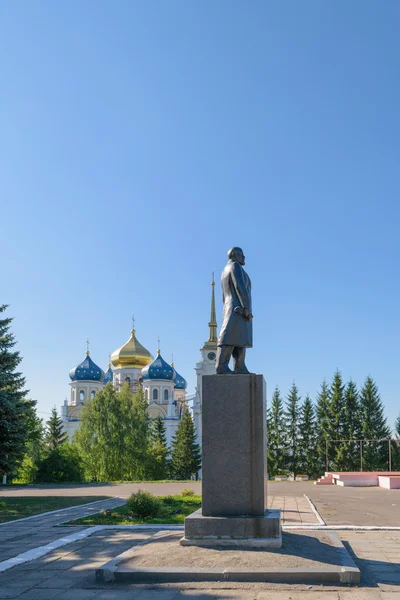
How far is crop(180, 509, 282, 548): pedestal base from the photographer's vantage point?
6719mm

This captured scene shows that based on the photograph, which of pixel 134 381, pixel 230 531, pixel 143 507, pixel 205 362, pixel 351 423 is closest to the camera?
pixel 230 531

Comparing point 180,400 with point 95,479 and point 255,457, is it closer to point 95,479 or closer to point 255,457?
point 95,479

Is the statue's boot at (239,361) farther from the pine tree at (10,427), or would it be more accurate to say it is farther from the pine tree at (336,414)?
the pine tree at (336,414)

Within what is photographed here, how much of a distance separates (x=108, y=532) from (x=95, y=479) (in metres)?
27.9

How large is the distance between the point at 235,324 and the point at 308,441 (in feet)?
143

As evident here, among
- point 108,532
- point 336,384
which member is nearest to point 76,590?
point 108,532

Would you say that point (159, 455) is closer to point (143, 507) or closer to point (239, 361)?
point (143, 507)

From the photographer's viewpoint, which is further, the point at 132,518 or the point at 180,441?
the point at 180,441

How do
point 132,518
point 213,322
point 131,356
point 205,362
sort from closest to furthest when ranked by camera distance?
point 132,518
point 205,362
point 213,322
point 131,356

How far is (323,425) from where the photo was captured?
4691 centimetres

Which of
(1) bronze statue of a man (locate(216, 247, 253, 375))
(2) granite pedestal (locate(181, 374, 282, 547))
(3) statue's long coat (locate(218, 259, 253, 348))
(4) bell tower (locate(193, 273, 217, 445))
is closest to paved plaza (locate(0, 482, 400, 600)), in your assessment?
(2) granite pedestal (locate(181, 374, 282, 547))

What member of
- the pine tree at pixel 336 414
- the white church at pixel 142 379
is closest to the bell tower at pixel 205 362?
the white church at pixel 142 379

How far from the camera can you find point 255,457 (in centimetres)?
718

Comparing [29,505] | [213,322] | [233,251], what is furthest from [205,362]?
[233,251]
